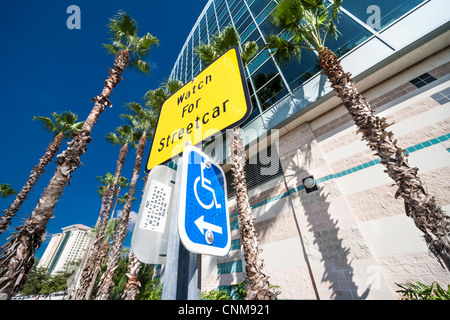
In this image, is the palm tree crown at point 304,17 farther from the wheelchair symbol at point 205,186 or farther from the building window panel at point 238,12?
the building window panel at point 238,12

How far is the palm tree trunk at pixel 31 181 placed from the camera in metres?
8.42

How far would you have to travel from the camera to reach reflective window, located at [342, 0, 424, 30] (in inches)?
235

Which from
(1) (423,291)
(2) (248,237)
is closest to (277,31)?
(2) (248,237)

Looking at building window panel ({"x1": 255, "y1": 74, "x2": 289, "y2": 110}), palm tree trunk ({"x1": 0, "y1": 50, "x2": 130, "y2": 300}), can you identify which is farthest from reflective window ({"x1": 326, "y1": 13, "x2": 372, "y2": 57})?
palm tree trunk ({"x1": 0, "y1": 50, "x2": 130, "y2": 300})

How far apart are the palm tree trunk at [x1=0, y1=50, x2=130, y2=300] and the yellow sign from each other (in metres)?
3.51

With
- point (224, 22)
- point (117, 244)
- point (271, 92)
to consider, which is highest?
point (224, 22)

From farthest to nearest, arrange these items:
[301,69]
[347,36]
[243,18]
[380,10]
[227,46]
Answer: [243,18] → [301,69] → [227,46] → [347,36] → [380,10]

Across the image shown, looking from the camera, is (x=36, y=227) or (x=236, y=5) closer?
(x=36, y=227)

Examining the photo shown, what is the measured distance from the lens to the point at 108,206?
39.4ft

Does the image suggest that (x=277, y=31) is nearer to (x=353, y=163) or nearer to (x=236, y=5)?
(x=353, y=163)

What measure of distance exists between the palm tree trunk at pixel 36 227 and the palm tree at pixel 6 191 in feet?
54.5

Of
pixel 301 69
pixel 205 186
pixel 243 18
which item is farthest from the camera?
pixel 243 18

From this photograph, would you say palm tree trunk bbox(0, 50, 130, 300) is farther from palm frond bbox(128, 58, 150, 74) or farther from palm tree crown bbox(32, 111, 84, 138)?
palm tree crown bbox(32, 111, 84, 138)

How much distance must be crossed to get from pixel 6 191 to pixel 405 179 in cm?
2392
